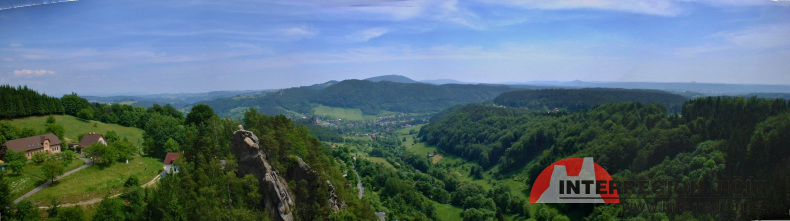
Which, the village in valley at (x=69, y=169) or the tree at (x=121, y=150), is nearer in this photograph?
the village in valley at (x=69, y=169)

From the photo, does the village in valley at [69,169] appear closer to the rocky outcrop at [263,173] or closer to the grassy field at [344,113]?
the rocky outcrop at [263,173]

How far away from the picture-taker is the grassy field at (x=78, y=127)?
25703 mm

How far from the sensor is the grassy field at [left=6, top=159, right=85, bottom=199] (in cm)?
1415

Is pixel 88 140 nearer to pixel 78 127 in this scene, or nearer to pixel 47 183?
pixel 47 183

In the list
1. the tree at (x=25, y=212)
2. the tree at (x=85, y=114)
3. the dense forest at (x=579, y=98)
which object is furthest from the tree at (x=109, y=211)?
the dense forest at (x=579, y=98)

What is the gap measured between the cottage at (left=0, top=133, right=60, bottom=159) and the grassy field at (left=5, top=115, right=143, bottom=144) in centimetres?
533

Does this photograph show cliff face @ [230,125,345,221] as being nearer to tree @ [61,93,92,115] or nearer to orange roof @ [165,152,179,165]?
orange roof @ [165,152,179,165]

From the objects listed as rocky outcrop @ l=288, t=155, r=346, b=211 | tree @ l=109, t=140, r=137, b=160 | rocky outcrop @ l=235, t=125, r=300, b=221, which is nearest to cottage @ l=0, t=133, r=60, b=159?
tree @ l=109, t=140, r=137, b=160

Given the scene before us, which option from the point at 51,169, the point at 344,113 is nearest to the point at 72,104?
the point at 51,169

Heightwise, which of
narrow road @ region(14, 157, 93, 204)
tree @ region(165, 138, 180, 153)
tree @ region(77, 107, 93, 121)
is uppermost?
tree @ region(77, 107, 93, 121)

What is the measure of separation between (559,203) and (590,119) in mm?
28099

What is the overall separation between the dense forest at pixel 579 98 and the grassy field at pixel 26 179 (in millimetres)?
88041
